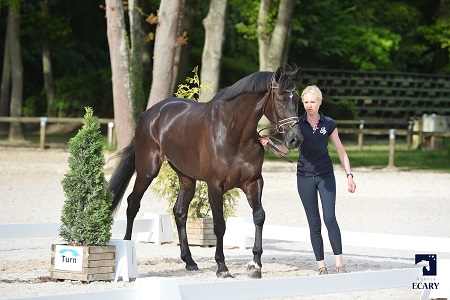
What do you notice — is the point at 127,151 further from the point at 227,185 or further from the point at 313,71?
the point at 313,71

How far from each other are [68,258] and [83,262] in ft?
0.52

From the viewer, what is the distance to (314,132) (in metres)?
10.1

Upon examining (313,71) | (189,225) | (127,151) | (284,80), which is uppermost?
(313,71)

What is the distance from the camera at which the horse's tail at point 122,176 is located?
11.8 meters

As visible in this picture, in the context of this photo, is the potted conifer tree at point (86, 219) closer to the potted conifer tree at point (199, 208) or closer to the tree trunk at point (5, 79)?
the potted conifer tree at point (199, 208)

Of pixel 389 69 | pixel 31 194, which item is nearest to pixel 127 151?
pixel 31 194

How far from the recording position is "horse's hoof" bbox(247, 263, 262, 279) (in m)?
10.1

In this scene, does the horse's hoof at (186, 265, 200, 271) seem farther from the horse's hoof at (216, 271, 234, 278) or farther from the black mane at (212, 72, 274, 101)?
the black mane at (212, 72, 274, 101)

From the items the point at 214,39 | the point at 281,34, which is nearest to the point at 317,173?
the point at 214,39

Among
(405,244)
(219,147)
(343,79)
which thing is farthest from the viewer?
(343,79)

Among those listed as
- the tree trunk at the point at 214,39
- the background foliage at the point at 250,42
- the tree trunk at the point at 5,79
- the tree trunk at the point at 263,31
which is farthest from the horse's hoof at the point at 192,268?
the tree trunk at the point at 5,79

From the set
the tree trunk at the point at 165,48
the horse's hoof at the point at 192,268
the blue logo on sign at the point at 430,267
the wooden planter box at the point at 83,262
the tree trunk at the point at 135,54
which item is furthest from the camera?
the tree trunk at the point at 135,54

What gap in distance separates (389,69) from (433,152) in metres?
18.3

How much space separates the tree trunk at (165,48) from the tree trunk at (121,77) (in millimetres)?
651
